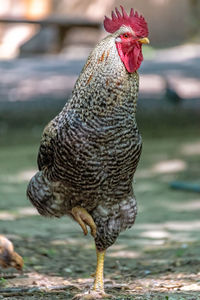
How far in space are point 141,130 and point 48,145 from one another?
331 inches

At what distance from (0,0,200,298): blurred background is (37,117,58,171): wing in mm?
1487

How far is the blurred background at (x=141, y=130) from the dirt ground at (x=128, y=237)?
2cm

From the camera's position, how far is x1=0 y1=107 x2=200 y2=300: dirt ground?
5.48 meters

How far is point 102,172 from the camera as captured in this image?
477 centimetres

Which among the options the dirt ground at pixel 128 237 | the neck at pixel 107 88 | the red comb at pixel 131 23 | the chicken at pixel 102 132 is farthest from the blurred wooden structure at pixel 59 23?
the neck at pixel 107 88

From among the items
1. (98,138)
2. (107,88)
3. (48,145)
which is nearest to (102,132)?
(98,138)

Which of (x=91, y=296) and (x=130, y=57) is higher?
(x=130, y=57)

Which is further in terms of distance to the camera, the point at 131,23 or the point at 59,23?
the point at 59,23

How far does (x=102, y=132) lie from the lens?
15.5 feet

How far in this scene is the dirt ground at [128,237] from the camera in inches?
216

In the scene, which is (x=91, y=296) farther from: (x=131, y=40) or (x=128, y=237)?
(x=128, y=237)

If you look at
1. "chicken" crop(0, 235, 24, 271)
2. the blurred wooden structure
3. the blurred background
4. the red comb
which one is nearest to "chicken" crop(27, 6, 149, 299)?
the red comb

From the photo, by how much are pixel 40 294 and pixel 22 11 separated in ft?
61.1

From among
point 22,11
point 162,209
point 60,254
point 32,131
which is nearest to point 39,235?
point 60,254
